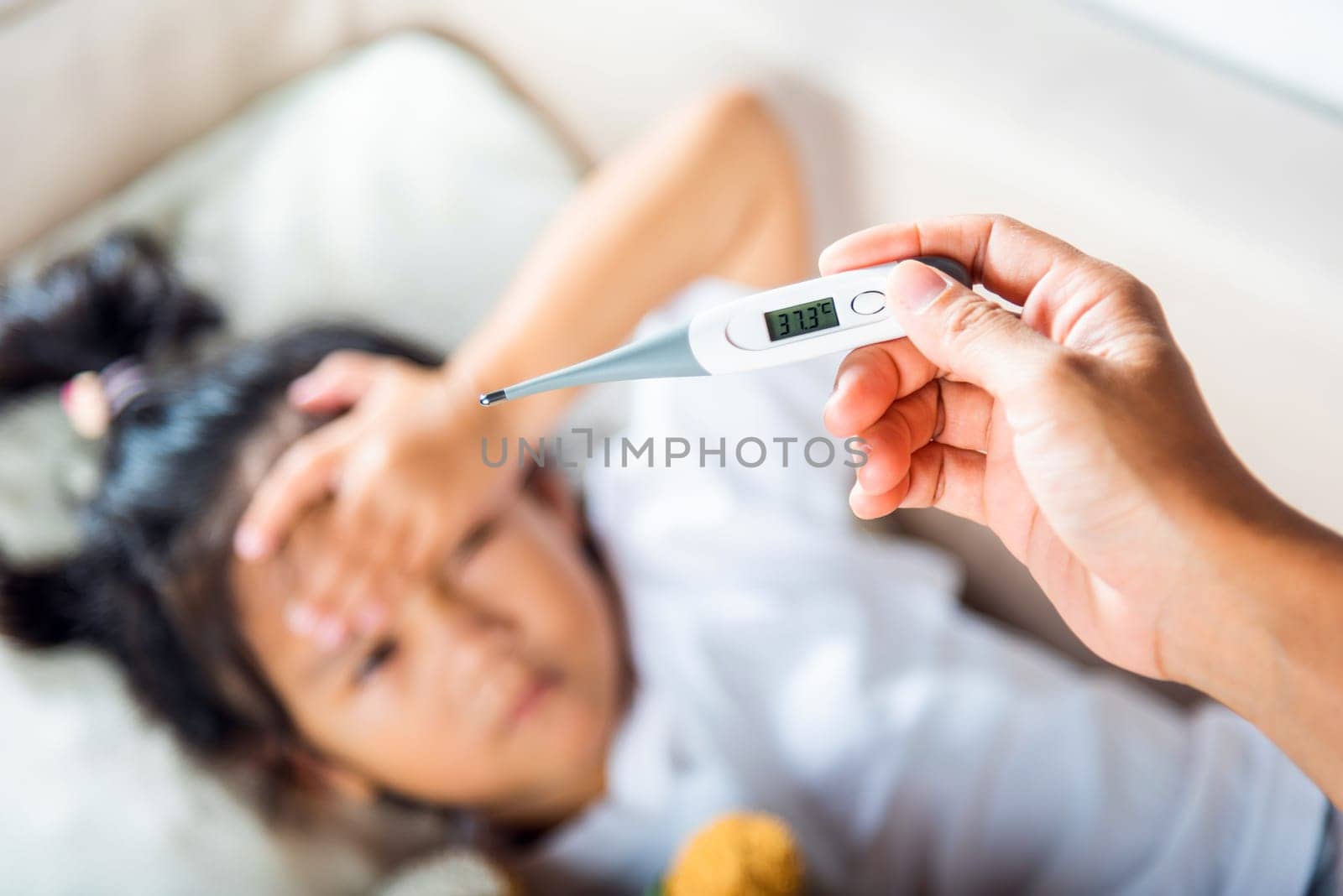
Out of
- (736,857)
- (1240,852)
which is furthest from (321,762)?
(1240,852)

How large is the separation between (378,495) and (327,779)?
0.24 m

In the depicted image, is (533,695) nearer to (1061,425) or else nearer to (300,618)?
(300,618)

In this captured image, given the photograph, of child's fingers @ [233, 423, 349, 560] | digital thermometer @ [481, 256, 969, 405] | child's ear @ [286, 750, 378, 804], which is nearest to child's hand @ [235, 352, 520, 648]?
child's fingers @ [233, 423, 349, 560]

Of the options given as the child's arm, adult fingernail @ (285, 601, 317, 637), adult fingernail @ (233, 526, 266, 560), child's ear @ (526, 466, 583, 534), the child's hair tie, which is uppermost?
the child's arm

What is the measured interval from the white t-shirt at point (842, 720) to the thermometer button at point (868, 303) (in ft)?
0.99

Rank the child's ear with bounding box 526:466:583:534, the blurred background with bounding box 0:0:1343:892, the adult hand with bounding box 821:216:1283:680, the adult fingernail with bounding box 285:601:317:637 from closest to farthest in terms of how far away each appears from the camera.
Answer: the adult hand with bounding box 821:216:1283:680 → the blurred background with bounding box 0:0:1343:892 → the adult fingernail with bounding box 285:601:317:637 → the child's ear with bounding box 526:466:583:534

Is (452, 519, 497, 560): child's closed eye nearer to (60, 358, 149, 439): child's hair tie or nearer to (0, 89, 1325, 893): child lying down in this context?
(0, 89, 1325, 893): child lying down

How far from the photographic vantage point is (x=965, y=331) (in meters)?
0.30

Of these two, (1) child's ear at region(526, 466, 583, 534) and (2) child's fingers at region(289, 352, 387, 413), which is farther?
(1) child's ear at region(526, 466, 583, 534)

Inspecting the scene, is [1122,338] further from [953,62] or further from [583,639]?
[583,639]

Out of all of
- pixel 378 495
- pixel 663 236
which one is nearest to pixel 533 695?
pixel 378 495

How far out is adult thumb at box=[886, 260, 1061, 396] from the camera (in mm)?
296

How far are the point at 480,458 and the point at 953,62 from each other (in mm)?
352

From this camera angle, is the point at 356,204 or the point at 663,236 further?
the point at 356,204
